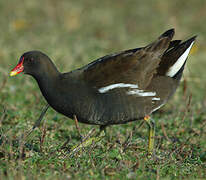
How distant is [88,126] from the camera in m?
4.76

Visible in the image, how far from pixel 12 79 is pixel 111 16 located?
190 inches

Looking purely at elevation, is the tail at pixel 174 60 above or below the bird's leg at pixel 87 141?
above

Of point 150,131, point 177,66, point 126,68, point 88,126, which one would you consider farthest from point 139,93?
point 88,126

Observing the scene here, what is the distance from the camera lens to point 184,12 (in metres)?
11.1

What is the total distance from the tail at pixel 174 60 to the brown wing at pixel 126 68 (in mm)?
178

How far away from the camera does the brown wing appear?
3723 mm

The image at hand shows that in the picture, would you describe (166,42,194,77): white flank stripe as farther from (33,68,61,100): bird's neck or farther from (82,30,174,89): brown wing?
(33,68,61,100): bird's neck

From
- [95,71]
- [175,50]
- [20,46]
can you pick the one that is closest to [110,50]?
[20,46]

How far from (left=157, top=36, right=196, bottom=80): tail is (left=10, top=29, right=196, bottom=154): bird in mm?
165

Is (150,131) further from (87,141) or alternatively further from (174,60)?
(174,60)

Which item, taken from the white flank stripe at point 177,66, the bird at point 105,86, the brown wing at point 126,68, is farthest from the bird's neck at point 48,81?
the white flank stripe at point 177,66

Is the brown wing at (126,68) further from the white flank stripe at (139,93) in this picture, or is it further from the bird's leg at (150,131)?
the bird's leg at (150,131)

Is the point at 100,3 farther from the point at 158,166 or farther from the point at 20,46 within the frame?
the point at 158,166

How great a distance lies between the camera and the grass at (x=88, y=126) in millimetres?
3127
